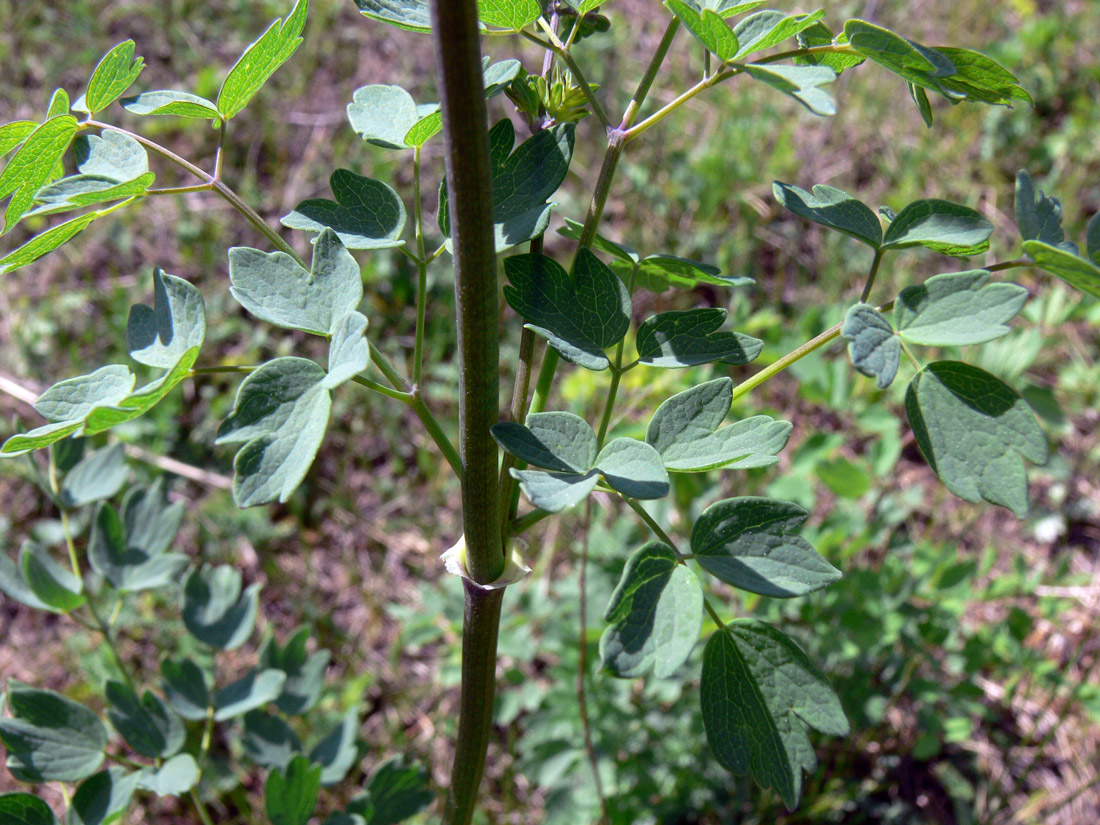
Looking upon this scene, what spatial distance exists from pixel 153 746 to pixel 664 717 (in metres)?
1.23

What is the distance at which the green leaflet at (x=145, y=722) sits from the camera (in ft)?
4.16

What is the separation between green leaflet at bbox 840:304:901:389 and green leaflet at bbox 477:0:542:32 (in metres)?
0.42

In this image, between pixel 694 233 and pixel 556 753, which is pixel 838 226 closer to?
pixel 556 753

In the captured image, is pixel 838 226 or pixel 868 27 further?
pixel 838 226

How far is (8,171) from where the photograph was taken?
80 cm

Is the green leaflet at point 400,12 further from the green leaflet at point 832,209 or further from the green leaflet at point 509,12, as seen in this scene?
the green leaflet at point 832,209

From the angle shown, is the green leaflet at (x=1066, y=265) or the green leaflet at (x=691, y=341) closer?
the green leaflet at (x=1066, y=265)

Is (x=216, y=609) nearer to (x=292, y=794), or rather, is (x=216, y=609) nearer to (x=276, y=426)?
(x=292, y=794)

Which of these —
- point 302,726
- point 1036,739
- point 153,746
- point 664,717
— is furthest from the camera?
point 1036,739

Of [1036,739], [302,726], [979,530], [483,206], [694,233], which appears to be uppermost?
[483,206]

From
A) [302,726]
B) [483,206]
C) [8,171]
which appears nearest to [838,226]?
[483,206]

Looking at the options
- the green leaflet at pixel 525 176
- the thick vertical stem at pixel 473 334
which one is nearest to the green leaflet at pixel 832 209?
the green leaflet at pixel 525 176

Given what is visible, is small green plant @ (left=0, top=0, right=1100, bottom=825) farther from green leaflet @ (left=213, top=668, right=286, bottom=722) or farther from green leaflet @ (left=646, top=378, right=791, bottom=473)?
green leaflet @ (left=213, top=668, right=286, bottom=722)

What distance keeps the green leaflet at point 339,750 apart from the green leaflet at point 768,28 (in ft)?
4.21
